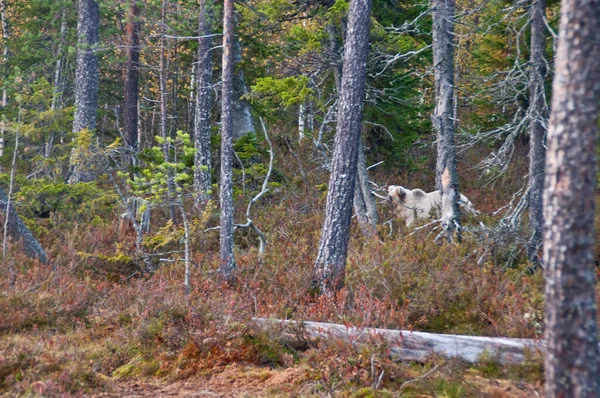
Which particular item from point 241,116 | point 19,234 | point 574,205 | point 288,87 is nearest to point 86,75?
point 241,116

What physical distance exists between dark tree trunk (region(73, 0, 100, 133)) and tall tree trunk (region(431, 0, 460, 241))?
9892mm

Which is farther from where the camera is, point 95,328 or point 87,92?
point 87,92

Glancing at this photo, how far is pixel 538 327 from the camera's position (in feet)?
23.4

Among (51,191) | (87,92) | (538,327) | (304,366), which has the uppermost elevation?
(87,92)

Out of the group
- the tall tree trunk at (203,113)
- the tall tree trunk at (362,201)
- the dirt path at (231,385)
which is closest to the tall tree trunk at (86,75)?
the tall tree trunk at (203,113)

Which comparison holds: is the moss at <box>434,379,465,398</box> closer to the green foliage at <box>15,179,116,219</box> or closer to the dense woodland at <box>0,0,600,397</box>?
the dense woodland at <box>0,0,600,397</box>

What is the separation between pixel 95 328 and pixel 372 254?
521cm

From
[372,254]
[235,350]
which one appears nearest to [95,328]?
[235,350]

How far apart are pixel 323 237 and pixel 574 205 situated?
19.7 feet

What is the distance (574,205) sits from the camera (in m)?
4.51

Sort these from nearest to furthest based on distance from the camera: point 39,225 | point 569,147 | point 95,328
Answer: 1. point 569,147
2. point 95,328
3. point 39,225

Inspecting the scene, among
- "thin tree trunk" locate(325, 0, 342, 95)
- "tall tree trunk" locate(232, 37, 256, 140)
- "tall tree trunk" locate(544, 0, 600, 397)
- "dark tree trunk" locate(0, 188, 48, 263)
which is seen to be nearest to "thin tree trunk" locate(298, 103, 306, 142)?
"tall tree trunk" locate(232, 37, 256, 140)

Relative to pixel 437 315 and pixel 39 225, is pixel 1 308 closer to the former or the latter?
pixel 39 225

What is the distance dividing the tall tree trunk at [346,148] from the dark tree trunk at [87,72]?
9.14 m
